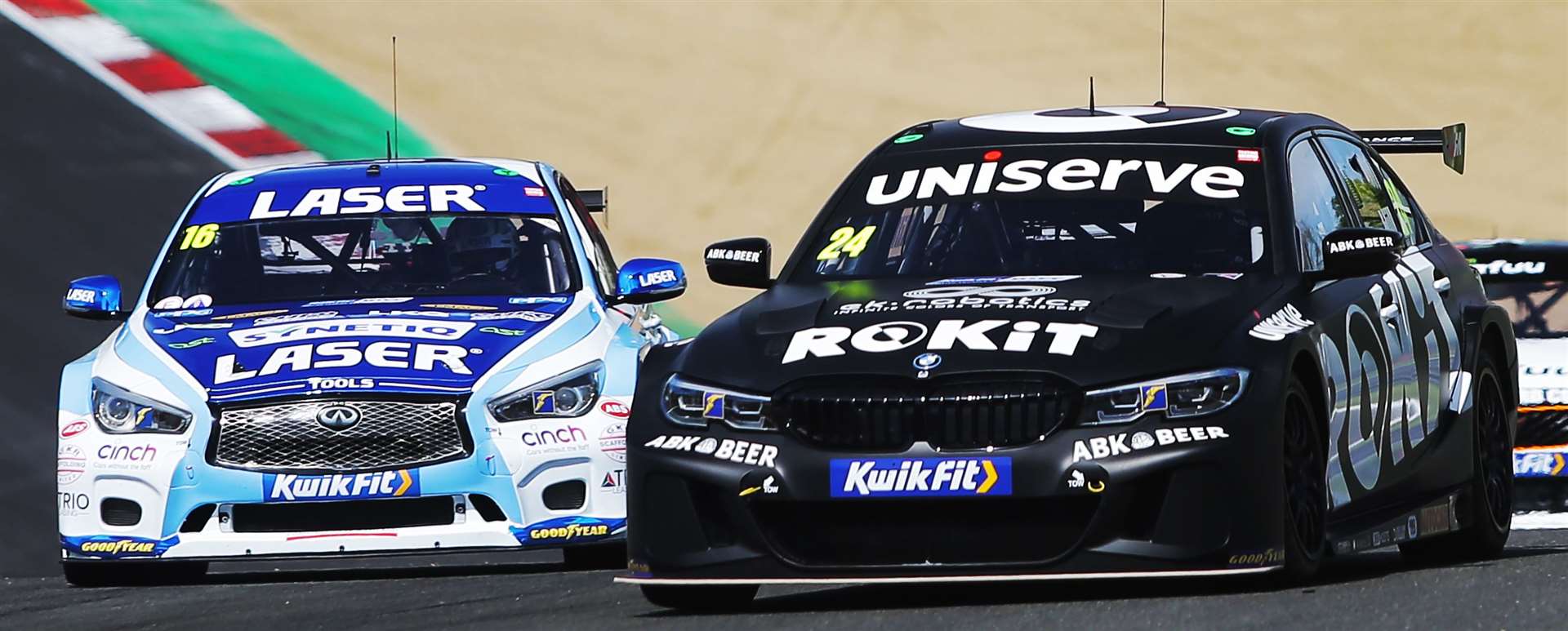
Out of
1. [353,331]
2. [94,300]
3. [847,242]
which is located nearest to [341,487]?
[353,331]

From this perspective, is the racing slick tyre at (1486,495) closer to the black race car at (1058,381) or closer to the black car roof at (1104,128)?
the black race car at (1058,381)

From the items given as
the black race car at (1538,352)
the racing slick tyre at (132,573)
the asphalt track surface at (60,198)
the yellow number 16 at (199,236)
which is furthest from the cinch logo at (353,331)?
the asphalt track surface at (60,198)

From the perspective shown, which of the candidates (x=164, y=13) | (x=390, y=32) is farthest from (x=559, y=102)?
(x=164, y=13)

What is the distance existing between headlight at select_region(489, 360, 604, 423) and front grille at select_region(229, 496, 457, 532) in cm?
38

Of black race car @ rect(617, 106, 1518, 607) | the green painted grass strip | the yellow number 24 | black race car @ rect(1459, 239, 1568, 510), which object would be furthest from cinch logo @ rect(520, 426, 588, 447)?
the green painted grass strip

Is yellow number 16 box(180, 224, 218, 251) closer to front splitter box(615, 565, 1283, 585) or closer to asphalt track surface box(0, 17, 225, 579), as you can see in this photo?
front splitter box(615, 565, 1283, 585)

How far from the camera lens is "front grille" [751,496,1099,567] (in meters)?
8.12

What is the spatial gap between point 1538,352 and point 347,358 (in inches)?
179

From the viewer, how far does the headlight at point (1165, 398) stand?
8.10 meters

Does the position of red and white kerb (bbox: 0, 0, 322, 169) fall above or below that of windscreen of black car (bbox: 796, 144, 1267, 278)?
below

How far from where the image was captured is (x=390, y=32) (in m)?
24.6

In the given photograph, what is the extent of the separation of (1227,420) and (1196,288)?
0.72m

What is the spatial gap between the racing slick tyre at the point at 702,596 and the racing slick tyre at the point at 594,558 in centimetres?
241

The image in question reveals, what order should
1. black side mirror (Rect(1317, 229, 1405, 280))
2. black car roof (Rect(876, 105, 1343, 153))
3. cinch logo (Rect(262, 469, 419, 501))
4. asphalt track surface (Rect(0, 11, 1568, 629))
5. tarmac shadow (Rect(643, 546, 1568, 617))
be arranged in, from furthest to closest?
cinch logo (Rect(262, 469, 419, 501)), black car roof (Rect(876, 105, 1343, 153)), black side mirror (Rect(1317, 229, 1405, 280)), tarmac shadow (Rect(643, 546, 1568, 617)), asphalt track surface (Rect(0, 11, 1568, 629))
